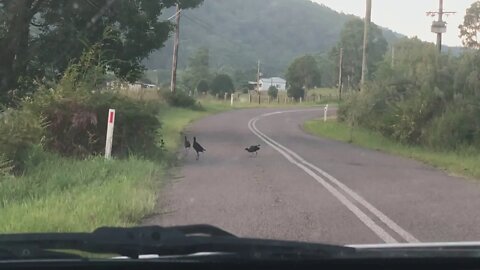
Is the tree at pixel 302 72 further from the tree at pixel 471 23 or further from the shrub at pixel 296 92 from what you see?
the tree at pixel 471 23

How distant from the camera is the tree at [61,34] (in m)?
20.9

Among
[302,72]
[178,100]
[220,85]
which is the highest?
[302,72]

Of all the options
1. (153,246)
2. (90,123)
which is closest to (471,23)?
(90,123)

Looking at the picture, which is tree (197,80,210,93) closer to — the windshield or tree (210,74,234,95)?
tree (210,74,234,95)

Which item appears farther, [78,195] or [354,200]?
[354,200]

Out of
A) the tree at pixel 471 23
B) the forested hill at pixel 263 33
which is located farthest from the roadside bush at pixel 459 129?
the forested hill at pixel 263 33

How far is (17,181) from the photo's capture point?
35.7 ft

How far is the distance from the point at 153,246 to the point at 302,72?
93295 mm

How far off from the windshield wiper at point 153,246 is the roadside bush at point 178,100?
43639mm

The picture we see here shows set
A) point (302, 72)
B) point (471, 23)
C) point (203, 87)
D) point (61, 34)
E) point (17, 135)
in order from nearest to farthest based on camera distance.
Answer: point (17, 135) → point (61, 34) → point (471, 23) → point (203, 87) → point (302, 72)

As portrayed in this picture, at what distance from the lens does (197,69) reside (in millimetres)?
91188

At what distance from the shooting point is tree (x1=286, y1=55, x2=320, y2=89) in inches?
3720

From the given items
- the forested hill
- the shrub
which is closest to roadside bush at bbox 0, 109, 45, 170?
the forested hill

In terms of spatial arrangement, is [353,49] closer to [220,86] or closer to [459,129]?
[220,86]
